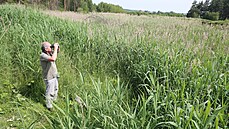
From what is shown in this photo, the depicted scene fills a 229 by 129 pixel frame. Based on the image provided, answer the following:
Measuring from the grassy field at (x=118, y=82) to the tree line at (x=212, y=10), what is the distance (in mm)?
34749

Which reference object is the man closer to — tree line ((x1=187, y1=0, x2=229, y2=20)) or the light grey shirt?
the light grey shirt

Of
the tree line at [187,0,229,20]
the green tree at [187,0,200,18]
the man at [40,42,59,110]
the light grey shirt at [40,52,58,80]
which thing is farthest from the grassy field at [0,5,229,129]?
the green tree at [187,0,200,18]

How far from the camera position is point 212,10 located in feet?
155

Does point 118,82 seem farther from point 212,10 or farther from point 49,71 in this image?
point 212,10

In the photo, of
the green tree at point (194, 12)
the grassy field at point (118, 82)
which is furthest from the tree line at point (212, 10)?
the grassy field at point (118, 82)

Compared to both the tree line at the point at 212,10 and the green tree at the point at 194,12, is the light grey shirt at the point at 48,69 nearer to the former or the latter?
the tree line at the point at 212,10

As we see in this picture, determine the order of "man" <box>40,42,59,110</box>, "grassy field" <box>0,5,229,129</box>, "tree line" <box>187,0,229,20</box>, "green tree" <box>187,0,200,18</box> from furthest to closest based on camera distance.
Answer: "green tree" <box>187,0,200,18</box> → "tree line" <box>187,0,229,20</box> → "man" <box>40,42,59,110</box> → "grassy field" <box>0,5,229,129</box>

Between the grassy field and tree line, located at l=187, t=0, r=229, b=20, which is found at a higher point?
tree line, located at l=187, t=0, r=229, b=20

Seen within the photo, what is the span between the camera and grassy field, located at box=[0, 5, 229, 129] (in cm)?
178

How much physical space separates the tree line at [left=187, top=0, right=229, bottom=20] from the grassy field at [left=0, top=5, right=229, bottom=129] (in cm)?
3475

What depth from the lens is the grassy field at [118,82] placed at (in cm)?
178

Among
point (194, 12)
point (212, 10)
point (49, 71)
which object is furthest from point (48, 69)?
point (212, 10)

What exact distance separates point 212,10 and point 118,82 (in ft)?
177

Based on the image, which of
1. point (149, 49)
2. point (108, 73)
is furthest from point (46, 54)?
point (149, 49)
